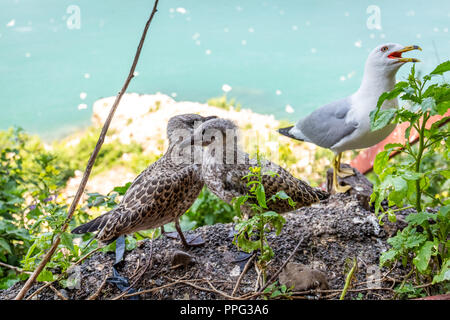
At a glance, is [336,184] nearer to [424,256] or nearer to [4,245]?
[424,256]

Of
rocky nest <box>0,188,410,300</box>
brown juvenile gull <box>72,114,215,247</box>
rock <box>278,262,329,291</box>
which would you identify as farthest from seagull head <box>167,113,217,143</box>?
rock <box>278,262,329,291</box>

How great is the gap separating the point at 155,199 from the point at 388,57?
2.47 ft

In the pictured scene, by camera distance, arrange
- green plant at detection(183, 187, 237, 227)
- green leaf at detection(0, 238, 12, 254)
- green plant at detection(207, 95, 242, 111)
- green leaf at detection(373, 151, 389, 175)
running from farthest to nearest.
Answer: green plant at detection(207, 95, 242, 111)
green plant at detection(183, 187, 237, 227)
green leaf at detection(0, 238, 12, 254)
green leaf at detection(373, 151, 389, 175)

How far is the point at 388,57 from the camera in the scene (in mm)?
1296

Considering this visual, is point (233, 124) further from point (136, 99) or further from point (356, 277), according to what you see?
point (136, 99)

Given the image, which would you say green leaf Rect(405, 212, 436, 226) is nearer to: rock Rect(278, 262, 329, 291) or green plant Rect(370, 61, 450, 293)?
green plant Rect(370, 61, 450, 293)

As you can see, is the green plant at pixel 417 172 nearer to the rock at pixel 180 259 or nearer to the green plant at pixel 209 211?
the rock at pixel 180 259

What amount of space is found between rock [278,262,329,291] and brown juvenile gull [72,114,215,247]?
12.7 inches

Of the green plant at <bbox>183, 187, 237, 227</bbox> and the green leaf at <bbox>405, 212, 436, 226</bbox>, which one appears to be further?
the green plant at <bbox>183, 187, 237, 227</bbox>

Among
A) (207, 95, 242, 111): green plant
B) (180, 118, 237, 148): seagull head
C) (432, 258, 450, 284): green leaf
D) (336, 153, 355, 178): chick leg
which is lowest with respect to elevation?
(432, 258, 450, 284): green leaf

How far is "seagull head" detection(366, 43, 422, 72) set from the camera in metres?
1.28

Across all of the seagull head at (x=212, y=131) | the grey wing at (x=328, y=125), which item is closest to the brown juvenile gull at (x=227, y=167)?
the seagull head at (x=212, y=131)

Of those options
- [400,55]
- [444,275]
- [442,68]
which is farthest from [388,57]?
[444,275]

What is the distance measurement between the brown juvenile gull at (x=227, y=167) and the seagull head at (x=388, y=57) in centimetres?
41
